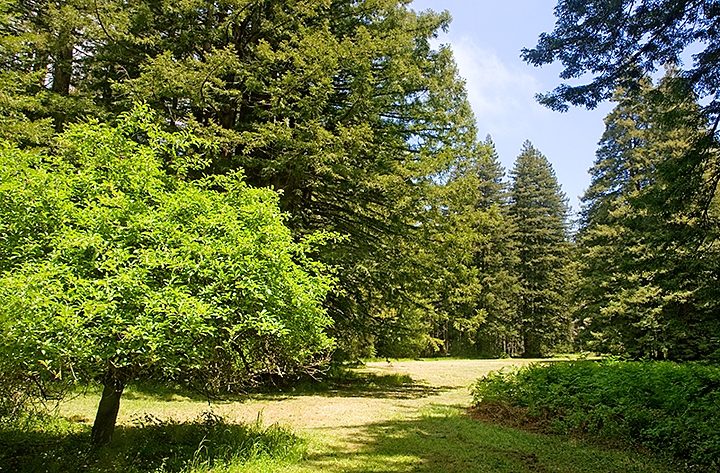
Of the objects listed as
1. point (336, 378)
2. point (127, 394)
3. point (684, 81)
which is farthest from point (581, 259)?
point (127, 394)

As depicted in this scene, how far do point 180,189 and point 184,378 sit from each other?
230 cm

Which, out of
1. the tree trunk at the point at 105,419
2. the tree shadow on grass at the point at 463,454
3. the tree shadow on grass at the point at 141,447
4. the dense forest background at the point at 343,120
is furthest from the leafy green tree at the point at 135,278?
the dense forest background at the point at 343,120

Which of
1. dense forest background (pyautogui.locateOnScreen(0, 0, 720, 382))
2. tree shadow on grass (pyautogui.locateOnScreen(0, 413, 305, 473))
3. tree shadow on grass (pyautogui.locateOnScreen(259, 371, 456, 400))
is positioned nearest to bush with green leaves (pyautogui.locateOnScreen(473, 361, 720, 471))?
dense forest background (pyautogui.locateOnScreen(0, 0, 720, 382))

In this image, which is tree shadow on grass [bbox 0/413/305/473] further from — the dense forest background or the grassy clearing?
the dense forest background

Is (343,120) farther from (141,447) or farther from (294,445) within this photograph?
(141,447)

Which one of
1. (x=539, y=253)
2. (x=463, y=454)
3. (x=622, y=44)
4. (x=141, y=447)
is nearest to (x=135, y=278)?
(x=141, y=447)

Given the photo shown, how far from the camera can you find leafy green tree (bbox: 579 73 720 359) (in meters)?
7.74

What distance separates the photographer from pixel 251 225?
17.3 ft

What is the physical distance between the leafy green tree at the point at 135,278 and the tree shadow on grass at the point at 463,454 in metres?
1.63

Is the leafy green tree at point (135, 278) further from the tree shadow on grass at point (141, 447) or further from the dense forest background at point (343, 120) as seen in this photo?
the dense forest background at point (343, 120)

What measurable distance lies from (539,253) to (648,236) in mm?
34156

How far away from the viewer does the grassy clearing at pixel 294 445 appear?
4.89m

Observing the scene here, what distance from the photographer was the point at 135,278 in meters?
4.05

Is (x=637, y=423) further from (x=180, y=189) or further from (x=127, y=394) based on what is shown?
(x=127, y=394)
